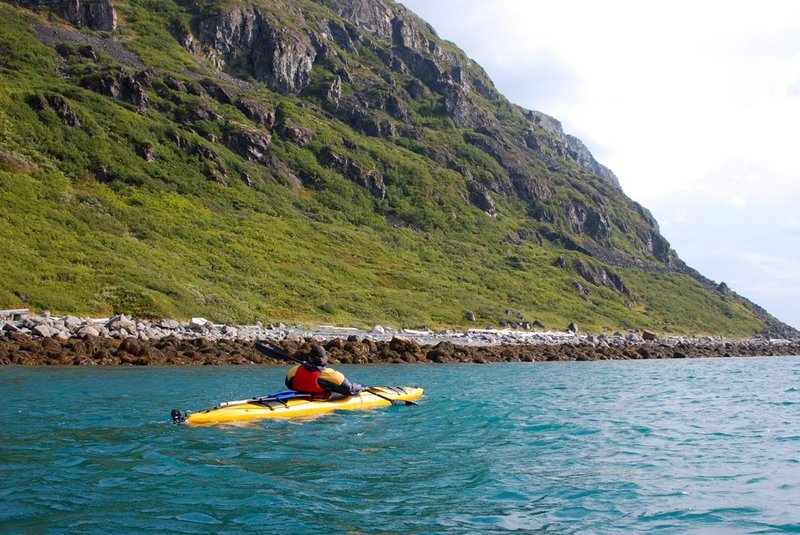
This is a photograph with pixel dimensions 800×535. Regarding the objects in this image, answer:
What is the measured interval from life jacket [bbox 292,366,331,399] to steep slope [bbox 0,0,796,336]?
2789cm

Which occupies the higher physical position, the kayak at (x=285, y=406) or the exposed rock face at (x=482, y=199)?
the exposed rock face at (x=482, y=199)

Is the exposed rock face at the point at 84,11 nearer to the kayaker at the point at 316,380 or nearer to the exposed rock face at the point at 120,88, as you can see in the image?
the exposed rock face at the point at 120,88

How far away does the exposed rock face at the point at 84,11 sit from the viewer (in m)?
133

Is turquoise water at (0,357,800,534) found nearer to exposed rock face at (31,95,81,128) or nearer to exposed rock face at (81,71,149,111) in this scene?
exposed rock face at (31,95,81,128)

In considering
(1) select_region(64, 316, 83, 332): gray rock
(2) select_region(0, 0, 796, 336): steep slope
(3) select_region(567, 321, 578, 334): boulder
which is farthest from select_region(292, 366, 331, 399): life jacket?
(3) select_region(567, 321, 578, 334): boulder

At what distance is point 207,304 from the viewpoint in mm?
51312

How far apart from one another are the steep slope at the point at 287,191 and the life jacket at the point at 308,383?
91.5 feet

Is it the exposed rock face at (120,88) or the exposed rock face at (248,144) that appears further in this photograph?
the exposed rock face at (248,144)

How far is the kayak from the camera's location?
1553 centimetres

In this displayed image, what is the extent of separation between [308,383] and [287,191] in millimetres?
91348

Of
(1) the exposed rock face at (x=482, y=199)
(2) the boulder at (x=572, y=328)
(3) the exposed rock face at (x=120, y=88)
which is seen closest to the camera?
(2) the boulder at (x=572, y=328)

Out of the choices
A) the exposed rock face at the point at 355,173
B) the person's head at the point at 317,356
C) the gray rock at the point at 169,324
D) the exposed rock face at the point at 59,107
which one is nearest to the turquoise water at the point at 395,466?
the person's head at the point at 317,356

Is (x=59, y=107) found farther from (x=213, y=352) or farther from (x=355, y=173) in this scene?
(x=213, y=352)

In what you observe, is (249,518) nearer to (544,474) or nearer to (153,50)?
(544,474)
